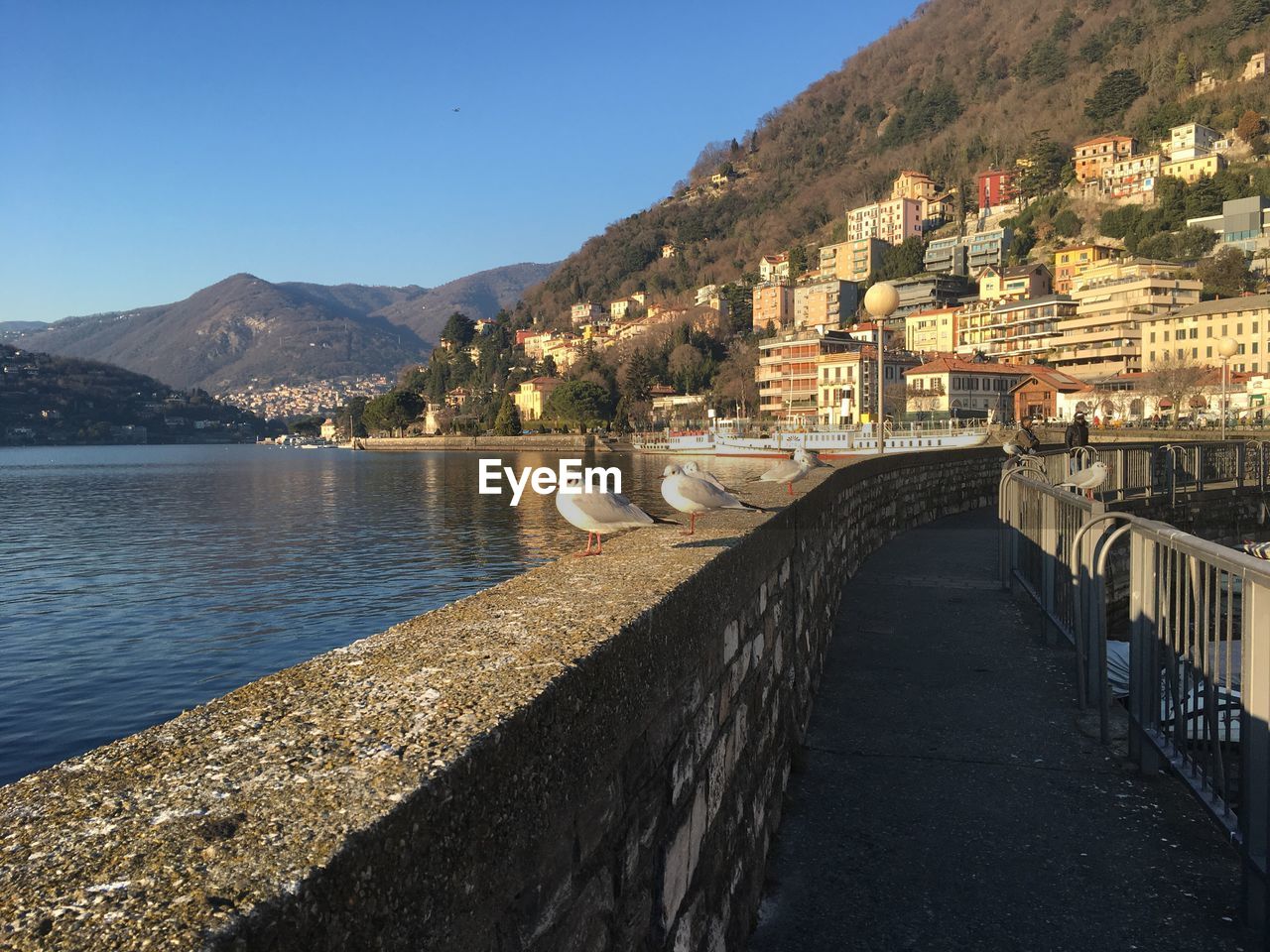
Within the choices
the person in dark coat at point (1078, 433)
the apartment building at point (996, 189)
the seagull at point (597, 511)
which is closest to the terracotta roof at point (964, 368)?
the person in dark coat at point (1078, 433)

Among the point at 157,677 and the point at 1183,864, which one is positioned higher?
the point at 1183,864

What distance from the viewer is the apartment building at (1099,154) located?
14225cm

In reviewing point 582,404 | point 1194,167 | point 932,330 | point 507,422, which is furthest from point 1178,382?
point 507,422

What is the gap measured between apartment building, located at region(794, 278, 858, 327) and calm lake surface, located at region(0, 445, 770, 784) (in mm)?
111473

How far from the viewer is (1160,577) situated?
4.59 m

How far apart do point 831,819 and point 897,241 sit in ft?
599

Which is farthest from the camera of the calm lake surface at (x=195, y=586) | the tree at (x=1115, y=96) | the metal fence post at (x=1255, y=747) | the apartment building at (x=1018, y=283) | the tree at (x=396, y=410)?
the tree at (x=396, y=410)

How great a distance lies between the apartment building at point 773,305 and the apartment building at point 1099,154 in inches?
2004

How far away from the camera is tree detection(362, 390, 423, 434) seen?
173 m

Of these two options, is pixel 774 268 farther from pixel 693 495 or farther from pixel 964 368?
pixel 693 495

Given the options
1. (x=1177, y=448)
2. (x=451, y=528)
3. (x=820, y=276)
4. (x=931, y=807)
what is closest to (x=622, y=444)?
(x=820, y=276)

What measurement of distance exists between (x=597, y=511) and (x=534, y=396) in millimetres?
160972

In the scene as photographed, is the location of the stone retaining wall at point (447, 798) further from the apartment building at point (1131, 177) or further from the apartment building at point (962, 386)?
the apartment building at point (1131, 177)

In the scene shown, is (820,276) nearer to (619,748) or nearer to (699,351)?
(699,351)
